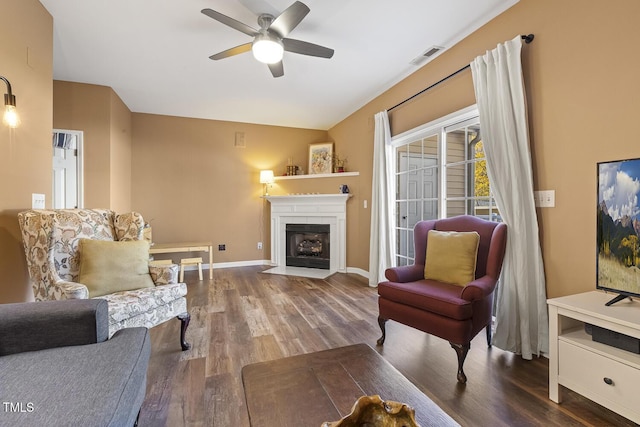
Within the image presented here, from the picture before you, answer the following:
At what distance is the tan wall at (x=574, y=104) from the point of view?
65.4 inches

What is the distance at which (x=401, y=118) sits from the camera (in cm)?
368

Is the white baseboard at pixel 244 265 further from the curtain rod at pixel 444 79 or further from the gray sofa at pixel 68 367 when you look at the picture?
the gray sofa at pixel 68 367

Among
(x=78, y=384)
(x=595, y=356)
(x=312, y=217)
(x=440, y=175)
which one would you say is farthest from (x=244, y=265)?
(x=595, y=356)

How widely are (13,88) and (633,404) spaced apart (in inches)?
157

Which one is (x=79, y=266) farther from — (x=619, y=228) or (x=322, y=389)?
(x=619, y=228)

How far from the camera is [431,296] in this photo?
1.94 meters

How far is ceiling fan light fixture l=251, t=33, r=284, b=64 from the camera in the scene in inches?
92.6

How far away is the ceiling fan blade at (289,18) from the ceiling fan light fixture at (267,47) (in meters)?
0.08

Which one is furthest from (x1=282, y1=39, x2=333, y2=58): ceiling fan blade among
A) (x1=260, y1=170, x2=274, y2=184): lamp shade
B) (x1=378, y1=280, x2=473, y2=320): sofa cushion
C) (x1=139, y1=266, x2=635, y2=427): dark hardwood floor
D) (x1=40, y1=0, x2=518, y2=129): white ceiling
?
(x1=260, y1=170, x2=274, y2=184): lamp shade

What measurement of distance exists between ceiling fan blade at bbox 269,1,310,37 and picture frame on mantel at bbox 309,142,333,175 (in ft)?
10.5

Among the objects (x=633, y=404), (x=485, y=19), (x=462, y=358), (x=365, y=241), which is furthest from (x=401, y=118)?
(x=633, y=404)

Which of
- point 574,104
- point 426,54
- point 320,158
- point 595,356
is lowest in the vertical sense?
point 595,356

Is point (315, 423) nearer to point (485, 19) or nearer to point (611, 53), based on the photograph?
point (611, 53)

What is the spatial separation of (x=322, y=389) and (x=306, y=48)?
8.51 feet
